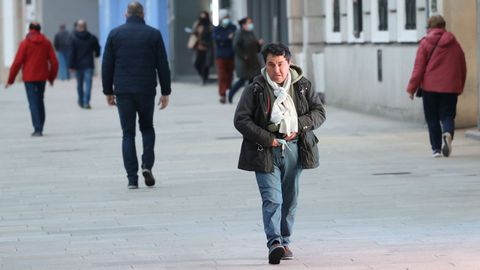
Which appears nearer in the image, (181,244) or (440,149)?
(181,244)

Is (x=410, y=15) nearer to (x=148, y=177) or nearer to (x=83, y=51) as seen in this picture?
(x=148, y=177)

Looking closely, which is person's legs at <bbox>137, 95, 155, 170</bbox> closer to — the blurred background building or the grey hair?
the grey hair

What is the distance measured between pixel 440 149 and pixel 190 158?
2895 millimetres

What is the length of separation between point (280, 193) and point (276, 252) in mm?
372

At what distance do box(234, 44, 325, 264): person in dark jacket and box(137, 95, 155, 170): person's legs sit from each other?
201 inches

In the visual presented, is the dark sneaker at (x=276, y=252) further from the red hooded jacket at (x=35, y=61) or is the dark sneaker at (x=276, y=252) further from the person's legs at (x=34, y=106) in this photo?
the red hooded jacket at (x=35, y=61)

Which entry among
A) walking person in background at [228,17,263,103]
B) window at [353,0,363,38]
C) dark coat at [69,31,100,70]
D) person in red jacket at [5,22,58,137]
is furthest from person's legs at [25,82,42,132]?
dark coat at [69,31,100,70]

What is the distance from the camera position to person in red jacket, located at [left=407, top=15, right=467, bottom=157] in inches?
669

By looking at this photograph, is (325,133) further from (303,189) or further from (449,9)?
(303,189)

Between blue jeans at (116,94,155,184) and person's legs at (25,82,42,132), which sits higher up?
blue jeans at (116,94,155,184)

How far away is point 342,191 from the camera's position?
13.8 m

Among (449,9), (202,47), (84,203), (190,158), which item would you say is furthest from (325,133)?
(202,47)

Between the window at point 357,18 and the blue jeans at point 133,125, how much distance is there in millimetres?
12610

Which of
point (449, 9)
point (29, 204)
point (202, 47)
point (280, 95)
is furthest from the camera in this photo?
point (202, 47)
